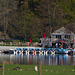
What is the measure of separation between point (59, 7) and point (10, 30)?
21306mm

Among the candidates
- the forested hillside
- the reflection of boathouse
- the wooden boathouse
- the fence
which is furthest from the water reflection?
the forested hillside

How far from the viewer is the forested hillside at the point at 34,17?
110 m

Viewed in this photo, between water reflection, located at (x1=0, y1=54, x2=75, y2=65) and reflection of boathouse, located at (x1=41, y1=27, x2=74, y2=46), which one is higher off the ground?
reflection of boathouse, located at (x1=41, y1=27, x2=74, y2=46)

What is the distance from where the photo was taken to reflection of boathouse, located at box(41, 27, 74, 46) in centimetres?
9634

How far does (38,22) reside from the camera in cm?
11150

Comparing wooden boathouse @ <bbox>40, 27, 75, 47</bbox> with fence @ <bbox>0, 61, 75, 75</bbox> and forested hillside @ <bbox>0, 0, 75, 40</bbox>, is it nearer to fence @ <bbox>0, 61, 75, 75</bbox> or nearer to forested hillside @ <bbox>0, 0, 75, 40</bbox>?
forested hillside @ <bbox>0, 0, 75, 40</bbox>

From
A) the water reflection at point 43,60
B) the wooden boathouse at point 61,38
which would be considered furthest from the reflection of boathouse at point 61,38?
the water reflection at point 43,60

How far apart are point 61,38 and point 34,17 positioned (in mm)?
19420

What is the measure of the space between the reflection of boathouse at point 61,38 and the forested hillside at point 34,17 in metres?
5.82

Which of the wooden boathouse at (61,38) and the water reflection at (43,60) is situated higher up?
the wooden boathouse at (61,38)

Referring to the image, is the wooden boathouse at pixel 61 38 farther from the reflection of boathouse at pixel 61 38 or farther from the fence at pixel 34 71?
the fence at pixel 34 71

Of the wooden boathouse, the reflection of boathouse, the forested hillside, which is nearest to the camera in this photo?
the wooden boathouse

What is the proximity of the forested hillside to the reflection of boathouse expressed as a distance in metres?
5.82

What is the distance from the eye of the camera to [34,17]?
117250 mm
